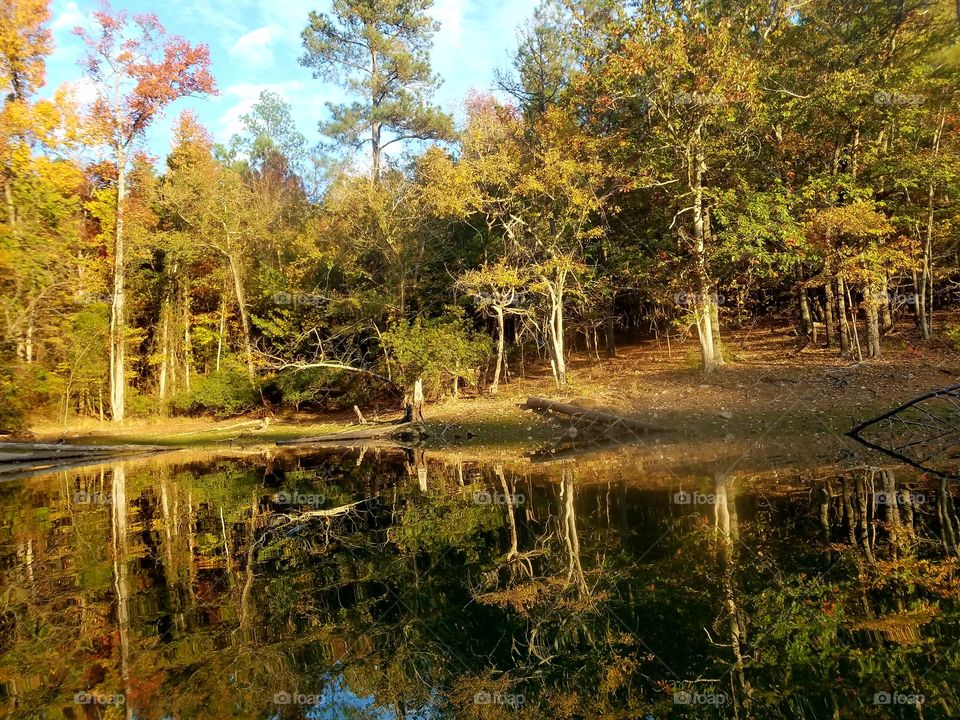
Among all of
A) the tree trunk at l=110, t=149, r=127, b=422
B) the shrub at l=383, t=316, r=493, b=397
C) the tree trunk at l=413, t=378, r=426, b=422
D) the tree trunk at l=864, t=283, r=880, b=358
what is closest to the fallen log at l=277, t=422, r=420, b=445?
the tree trunk at l=413, t=378, r=426, b=422

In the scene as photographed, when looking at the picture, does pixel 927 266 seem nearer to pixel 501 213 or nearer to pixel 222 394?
pixel 501 213

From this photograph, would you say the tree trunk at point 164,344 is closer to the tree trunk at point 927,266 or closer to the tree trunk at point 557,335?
the tree trunk at point 557,335

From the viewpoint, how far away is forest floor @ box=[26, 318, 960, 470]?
16016 mm

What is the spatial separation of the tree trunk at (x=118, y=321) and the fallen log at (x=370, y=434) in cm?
1371

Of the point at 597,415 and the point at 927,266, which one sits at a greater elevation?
the point at 927,266

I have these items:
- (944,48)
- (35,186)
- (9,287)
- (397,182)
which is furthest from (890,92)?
(9,287)

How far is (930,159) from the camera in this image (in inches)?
763

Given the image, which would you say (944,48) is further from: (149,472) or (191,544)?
(149,472)

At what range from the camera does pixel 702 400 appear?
1831 cm

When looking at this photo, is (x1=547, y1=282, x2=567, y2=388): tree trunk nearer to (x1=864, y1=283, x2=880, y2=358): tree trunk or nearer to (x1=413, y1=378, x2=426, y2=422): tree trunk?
(x1=413, y1=378, x2=426, y2=422): tree trunk

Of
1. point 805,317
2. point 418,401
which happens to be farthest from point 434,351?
point 805,317

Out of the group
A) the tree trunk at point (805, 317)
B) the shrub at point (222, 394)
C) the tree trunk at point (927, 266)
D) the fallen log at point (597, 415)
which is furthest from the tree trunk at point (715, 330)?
the shrub at point (222, 394)

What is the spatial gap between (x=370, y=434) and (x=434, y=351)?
525 cm

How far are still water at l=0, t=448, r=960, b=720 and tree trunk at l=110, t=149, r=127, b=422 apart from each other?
22.2 meters
